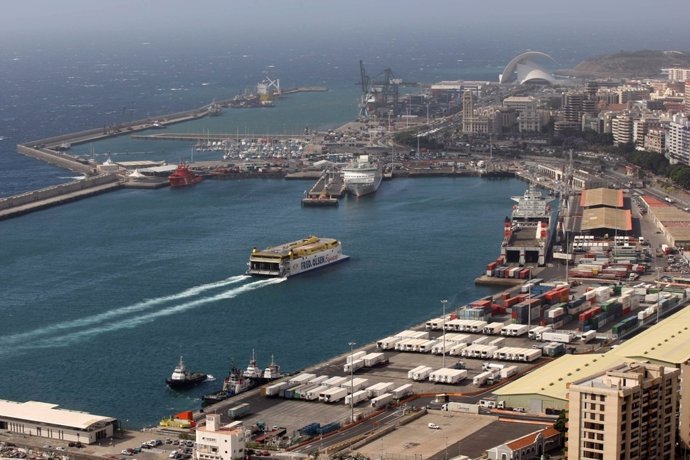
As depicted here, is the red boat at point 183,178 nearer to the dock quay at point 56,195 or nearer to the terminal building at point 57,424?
the dock quay at point 56,195

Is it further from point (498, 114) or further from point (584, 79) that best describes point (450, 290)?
point (584, 79)

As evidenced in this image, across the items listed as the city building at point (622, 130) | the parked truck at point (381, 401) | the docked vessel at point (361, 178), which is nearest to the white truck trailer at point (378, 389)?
the parked truck at point (381, 401)

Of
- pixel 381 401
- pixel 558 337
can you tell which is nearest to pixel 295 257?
pixel 558 337

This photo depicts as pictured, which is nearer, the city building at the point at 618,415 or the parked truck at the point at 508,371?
the city building at the point at 618,415

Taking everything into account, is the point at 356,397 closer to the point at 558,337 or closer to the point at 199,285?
the point at 558,337

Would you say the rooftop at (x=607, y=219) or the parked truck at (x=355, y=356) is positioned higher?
the rooftop at (x=607, y=219)

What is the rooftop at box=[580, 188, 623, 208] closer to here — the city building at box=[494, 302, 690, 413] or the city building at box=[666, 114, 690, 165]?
the city building at box=[666, 114, 690, 165]
